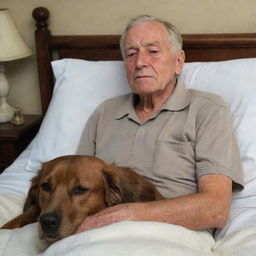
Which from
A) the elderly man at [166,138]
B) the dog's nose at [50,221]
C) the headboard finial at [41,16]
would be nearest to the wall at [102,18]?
the headboard finial at [41,16]

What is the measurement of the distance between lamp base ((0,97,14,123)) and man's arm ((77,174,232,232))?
132cm

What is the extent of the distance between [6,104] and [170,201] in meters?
1.43

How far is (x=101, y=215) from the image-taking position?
1.25 m

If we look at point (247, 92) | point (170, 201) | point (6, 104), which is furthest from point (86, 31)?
point (170, 201)

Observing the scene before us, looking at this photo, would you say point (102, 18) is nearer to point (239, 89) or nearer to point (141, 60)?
point (141, 60)

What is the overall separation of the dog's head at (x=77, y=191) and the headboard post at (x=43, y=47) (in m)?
1.11

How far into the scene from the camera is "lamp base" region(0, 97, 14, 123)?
241 centimetres

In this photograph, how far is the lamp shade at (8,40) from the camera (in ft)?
7.53

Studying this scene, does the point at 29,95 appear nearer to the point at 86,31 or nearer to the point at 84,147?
the point at 86,31

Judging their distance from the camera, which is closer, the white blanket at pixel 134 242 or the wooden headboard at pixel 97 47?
the white blanket at pixel 134 242

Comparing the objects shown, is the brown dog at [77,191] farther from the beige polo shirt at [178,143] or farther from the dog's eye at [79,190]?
the beige polo shirt at [178,143]

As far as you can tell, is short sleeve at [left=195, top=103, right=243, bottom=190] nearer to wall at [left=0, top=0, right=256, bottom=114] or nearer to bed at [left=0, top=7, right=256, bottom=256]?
bed at [left=0, top=7, right=256, bottom=256]

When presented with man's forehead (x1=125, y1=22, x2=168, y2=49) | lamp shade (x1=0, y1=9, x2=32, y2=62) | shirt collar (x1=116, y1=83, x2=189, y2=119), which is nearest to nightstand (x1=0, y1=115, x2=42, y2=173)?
lamp shade (x1=0, y1=9, x2=32, y2=62)

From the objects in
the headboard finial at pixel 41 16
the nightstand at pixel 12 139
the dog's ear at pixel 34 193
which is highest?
the headboard finial at pixel 41 16
